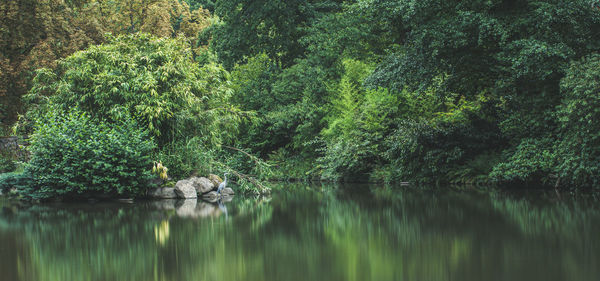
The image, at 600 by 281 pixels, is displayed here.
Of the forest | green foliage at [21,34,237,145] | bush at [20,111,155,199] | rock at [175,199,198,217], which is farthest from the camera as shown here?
green foliage at [21,34,237,145]

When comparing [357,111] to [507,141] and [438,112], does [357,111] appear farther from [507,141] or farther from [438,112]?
[507,141]

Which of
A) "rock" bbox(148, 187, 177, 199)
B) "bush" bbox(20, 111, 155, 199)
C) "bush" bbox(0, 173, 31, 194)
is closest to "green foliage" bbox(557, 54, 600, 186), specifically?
"rock" bbox(148, 187, 177, 199)

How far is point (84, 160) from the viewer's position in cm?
1330

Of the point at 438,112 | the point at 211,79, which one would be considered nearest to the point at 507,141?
the point at 438,112

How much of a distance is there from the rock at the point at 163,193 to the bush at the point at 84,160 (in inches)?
24.1

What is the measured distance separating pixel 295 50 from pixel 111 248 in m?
23.7

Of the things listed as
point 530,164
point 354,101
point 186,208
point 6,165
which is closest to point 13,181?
point 186,208

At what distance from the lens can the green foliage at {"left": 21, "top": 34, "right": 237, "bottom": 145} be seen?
49.0ft

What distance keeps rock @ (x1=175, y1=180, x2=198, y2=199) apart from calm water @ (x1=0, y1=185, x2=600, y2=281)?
11.9ft

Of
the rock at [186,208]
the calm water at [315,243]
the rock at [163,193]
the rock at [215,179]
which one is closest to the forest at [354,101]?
the rock at [215,179]

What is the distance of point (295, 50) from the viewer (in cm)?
2908

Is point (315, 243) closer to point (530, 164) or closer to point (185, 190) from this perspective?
point (185, 190)

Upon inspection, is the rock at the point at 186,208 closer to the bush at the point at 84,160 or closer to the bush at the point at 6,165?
the bush at the point at 84,160

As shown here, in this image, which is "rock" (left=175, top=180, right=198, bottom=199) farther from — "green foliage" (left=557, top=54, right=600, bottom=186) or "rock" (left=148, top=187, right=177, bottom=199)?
"green foliage" (left=557, top=54, right=600, bottom=186)
